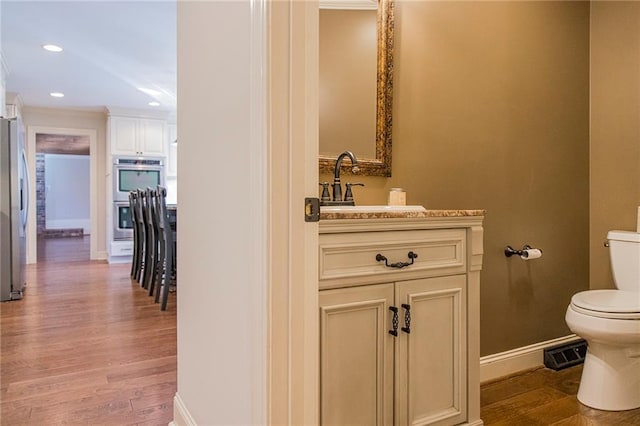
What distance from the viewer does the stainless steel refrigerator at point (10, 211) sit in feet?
12.6

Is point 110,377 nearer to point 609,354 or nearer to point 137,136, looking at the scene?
point 609,354

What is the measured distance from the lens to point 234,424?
1.17m

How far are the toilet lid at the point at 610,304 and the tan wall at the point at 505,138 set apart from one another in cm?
36

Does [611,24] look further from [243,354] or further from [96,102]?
[96,102]

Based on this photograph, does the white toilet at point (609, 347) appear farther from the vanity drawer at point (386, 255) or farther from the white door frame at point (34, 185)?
the white door frame at point (34, 185)

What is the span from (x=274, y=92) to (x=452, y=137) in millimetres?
1441

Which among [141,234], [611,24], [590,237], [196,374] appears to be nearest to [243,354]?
[196,374]

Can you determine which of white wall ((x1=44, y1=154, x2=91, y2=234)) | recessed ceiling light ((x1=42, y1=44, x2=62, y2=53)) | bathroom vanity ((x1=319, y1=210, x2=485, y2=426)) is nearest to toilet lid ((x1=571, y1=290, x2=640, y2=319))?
bathroom vanity ((x1=319, y1=210, x2=485, y2=426))

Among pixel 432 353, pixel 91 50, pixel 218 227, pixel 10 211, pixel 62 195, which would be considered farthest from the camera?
pixel 62 195

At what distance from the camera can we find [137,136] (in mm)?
6531

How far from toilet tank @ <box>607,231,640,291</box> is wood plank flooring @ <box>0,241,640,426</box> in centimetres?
57

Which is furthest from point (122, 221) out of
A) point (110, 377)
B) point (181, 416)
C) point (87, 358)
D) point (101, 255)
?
point (181, 416)

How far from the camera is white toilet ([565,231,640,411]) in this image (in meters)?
1.85

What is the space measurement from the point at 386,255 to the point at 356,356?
13.2 inches
